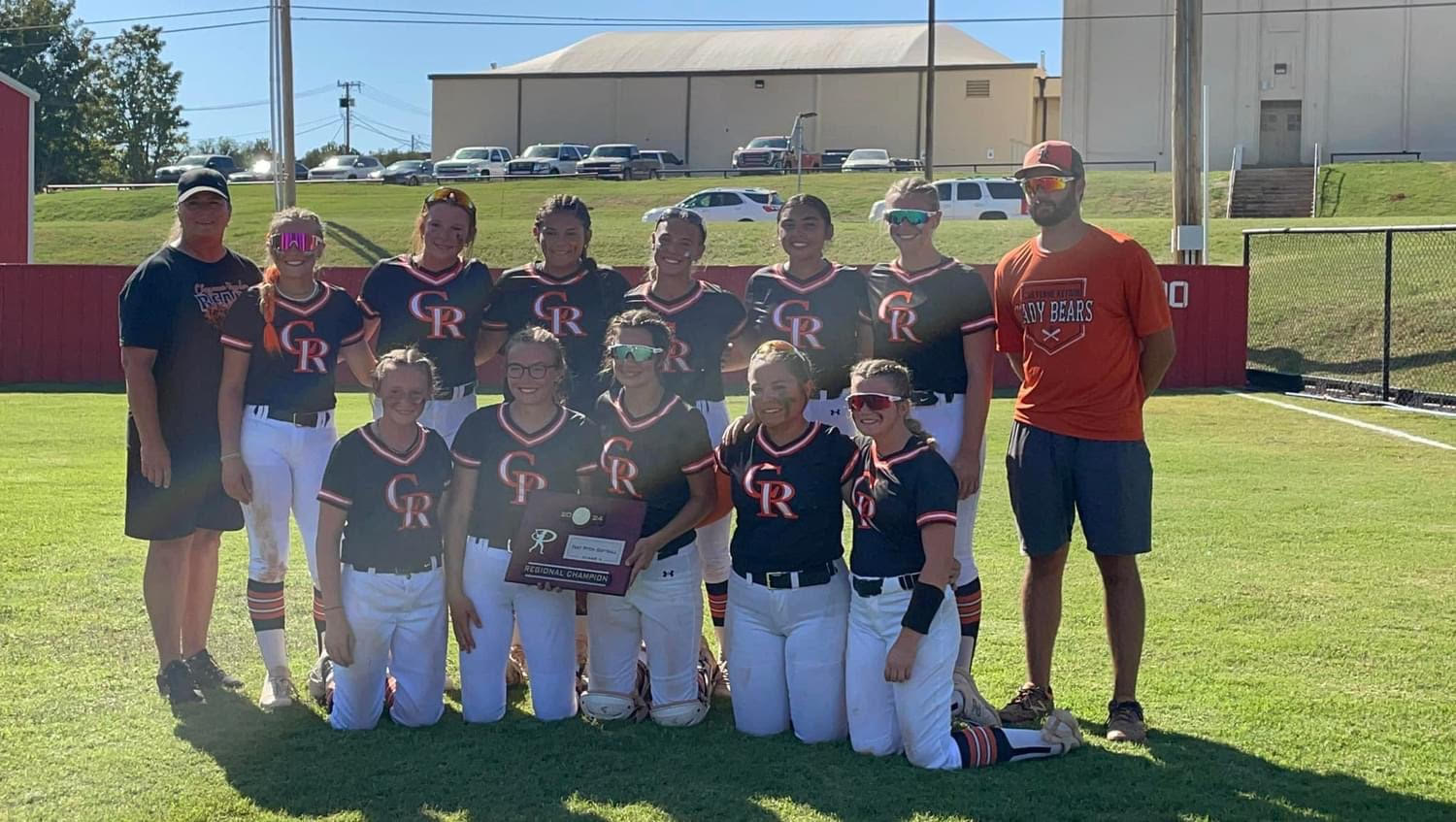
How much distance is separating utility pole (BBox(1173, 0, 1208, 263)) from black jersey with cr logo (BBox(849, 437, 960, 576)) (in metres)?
15.8

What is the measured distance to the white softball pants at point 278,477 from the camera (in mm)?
4910

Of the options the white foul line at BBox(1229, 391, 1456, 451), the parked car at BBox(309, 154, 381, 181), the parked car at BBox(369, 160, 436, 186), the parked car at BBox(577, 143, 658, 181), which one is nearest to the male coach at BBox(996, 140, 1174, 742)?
the white foul line at BBox(1229, 391, 1456, 451)

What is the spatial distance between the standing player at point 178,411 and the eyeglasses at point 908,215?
2.60 meters

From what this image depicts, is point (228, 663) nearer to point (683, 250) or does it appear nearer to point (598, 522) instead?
point (598, 522)

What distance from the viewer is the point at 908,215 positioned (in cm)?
489

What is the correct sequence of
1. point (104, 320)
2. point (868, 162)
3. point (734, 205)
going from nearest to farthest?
point (104, 320) → point (734, 205) → point (868, 162)

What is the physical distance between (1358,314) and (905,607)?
18.5 metres

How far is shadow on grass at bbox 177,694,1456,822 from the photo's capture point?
13.0ft

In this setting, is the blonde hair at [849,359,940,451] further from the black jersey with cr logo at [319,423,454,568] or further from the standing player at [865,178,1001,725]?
the black jersey with cr logo at [319,423,454,568]

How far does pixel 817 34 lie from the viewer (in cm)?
5847

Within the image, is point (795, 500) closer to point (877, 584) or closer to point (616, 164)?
point (877, 584)

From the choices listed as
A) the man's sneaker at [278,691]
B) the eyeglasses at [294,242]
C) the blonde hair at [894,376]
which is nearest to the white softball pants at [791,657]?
the blonde hair at [894,376]

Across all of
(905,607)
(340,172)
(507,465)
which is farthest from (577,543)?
(340,172)

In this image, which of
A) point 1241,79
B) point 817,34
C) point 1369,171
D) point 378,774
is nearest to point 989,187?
point 1369,171
